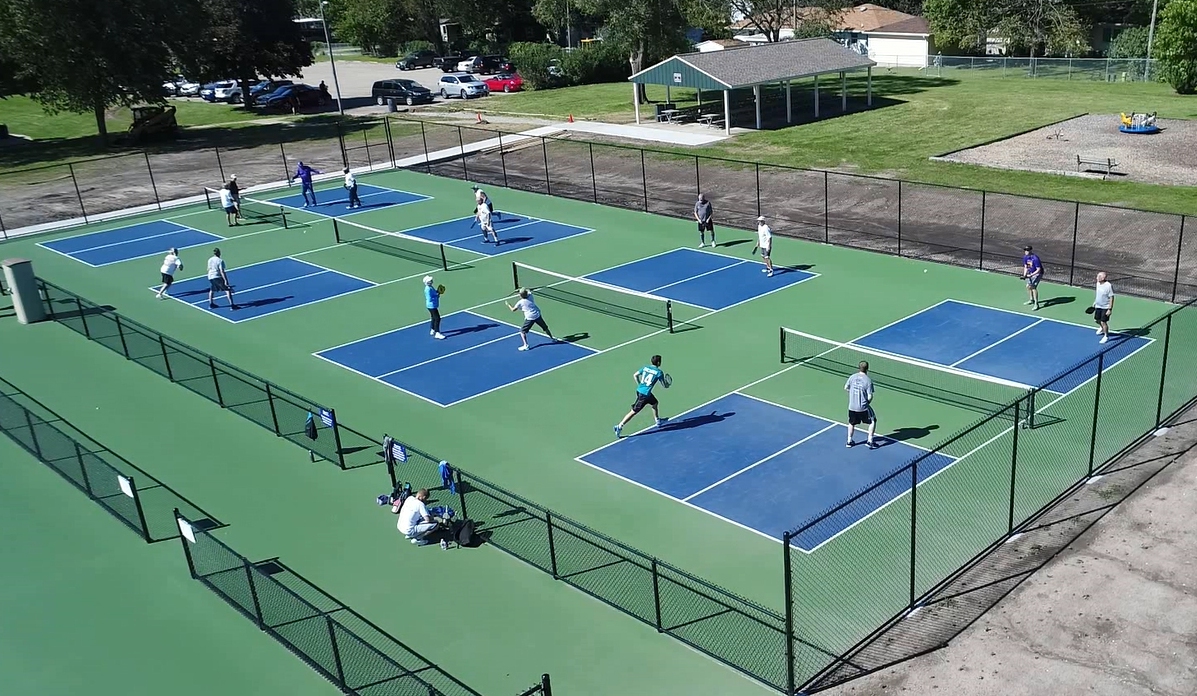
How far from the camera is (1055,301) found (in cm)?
2650

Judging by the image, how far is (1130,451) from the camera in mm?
18578

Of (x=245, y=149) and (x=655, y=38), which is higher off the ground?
(x=655, y=38)

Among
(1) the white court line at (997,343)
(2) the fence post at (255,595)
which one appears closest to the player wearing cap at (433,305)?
(2) the fence post at (255,595)

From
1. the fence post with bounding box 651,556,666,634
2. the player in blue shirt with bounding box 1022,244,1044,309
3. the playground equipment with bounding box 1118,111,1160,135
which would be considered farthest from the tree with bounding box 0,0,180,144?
the fence post with bounding box 651,556,666,634

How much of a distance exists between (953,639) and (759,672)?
263 cm

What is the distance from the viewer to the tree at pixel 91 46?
5262 cm

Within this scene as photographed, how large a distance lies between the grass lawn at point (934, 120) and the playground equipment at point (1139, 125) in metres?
4.09

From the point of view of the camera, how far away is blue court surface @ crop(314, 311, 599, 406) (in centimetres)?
2366

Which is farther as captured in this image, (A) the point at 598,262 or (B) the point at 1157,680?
(A) the point at 598,262

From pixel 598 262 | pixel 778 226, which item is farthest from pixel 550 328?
pixel 778 226

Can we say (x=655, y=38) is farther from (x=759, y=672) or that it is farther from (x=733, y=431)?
(x=759, y=672)

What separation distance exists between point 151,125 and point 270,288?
3420cm

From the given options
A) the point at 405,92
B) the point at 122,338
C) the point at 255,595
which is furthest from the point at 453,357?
the point at 405,92

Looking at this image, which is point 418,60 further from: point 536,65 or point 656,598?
point 656,598
